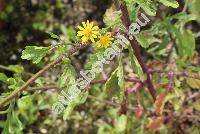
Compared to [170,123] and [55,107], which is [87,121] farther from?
[55,107]

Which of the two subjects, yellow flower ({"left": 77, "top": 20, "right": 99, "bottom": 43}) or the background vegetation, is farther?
the background vegetation

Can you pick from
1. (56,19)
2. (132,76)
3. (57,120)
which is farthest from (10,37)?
(132,76)

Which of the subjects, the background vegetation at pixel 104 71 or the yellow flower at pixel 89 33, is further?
the background vegetation at pixel 104 71

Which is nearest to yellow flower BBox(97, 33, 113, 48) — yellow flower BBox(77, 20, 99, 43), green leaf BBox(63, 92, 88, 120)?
yellow flower BBox(77, 20, 99, 43)

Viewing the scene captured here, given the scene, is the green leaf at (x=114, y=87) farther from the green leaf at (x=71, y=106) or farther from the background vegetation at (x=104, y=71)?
the green leaf at (x=71, y=106)

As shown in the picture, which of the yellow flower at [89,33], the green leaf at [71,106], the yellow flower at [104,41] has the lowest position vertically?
the green leaf at [71,106]

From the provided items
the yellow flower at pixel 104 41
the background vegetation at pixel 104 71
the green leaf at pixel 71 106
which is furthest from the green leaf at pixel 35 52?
the green leaf at pixel 71 106

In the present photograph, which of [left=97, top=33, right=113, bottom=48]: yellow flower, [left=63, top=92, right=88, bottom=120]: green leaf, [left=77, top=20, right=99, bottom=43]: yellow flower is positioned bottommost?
[left=63, top=92, right=88, bottom=120]: green leaf

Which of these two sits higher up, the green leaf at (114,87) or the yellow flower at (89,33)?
the yellow flower at (89,33)

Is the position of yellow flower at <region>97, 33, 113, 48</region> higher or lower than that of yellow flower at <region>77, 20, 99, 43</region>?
lower

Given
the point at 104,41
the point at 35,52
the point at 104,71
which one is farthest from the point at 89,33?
the point at 104,71

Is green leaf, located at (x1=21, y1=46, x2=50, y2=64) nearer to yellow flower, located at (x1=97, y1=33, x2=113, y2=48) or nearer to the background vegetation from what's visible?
the background vegetation
